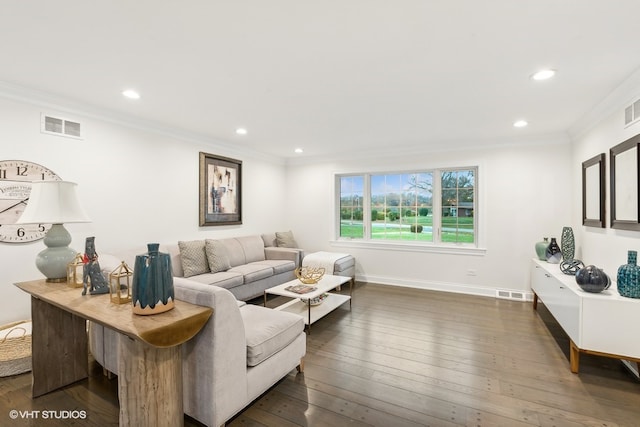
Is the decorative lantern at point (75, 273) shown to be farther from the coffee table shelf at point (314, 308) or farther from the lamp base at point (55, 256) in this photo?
the coffee table shelf at point (314, 308)

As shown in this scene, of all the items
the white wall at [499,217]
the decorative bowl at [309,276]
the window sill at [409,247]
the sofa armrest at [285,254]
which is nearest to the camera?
the decorative bowl at [309,276]

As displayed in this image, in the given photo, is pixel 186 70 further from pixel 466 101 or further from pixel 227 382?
pixel 466 101

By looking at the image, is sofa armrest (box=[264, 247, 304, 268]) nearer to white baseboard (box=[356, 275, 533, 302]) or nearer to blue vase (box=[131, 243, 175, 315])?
white baseboard (box=[356, 275, 533, 302])

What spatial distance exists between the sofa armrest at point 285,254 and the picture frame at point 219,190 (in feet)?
2.39

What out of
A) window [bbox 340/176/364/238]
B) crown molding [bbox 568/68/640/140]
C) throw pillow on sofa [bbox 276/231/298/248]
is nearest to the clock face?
throw pillow on sofa [bbox 276/231/298/248]

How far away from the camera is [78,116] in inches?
126

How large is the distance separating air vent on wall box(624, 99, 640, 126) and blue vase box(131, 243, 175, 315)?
3.71 metres

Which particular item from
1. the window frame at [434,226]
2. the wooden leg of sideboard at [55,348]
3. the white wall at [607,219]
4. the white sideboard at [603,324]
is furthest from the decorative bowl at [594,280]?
the wooden leg of sideboard at [55,348]

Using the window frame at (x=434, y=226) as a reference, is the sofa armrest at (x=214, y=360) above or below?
below

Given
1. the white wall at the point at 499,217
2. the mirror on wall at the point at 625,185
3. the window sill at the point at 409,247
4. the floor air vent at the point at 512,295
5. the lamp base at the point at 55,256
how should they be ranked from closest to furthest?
the lamp base at the point at 55,256
the mirror on wall at the point at 625,185
the white wall at the point at 499,217
the floor air vent at the point at 512,295
the window sill at the point at 409,247

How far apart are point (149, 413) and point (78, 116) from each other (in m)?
3.13

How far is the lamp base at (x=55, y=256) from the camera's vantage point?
219 cm

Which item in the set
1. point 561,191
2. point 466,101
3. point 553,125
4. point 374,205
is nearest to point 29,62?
point 466,101

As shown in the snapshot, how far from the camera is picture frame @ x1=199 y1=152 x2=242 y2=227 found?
4578 millimetres
